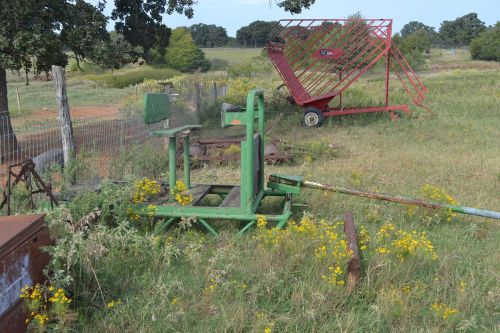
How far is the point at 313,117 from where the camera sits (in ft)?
43.5

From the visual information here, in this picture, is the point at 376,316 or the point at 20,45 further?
the point at 20,45

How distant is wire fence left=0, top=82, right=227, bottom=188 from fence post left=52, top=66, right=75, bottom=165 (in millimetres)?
274

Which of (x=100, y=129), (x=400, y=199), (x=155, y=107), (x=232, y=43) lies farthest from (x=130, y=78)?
(x=232, y=43)

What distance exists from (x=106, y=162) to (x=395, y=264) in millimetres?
4987

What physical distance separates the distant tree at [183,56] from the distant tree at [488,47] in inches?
1331

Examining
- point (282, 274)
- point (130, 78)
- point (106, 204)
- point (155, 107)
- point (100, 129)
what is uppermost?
point (130, 78)

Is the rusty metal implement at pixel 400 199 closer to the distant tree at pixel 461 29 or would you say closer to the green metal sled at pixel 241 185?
the green metal sled at pixel 241 185

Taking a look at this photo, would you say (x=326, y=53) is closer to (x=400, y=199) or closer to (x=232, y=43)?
(x=400, y=199)

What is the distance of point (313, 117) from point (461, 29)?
100630 mm

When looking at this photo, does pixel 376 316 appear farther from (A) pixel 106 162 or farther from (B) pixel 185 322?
(A) pixel 106 162

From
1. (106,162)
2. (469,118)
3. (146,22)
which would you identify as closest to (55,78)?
(106,162)

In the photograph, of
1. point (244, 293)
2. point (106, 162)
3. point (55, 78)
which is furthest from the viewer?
point (106, 162)

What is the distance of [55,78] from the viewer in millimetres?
6438

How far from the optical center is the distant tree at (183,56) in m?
60.9
